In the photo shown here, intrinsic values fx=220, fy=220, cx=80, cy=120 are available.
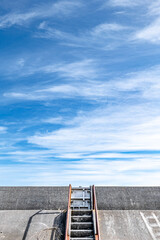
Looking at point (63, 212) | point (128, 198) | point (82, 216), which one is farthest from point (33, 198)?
point (128, 198)

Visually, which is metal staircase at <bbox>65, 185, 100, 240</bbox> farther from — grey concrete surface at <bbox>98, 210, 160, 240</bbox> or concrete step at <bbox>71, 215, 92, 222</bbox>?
grey concrete surface at <bbox>98, 210, 160, 240</bbox>

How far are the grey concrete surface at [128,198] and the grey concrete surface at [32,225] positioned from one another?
7.69 feet

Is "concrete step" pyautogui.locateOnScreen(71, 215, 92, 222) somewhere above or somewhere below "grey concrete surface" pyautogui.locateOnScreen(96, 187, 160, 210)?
below

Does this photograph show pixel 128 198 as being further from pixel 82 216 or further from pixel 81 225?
pixel 81 225

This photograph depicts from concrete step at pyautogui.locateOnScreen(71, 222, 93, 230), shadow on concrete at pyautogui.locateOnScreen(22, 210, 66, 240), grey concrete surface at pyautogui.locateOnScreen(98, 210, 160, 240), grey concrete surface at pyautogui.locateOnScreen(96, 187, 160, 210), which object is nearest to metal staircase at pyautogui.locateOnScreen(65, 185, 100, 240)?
concrete step at pyautogui.locateOnScreen(71, 222, 93, 230)

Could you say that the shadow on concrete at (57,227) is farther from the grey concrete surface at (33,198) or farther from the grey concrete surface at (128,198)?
the grey concrete surface at (128,198)

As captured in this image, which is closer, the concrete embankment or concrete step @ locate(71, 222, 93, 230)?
concrete step @ locate(71, 222, 93, 230)

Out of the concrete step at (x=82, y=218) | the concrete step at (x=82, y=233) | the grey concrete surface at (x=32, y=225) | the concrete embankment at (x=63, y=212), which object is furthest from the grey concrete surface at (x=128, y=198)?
the concrete step at (x=82, y=233)

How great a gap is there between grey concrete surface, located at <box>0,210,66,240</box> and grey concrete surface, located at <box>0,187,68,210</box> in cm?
44

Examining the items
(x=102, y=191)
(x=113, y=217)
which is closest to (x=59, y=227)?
(x=113, y=217)

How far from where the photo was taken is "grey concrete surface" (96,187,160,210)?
11.0 m

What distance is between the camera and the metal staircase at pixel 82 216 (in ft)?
26.7

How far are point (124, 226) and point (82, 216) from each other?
1971mm

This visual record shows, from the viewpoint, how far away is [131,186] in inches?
471
